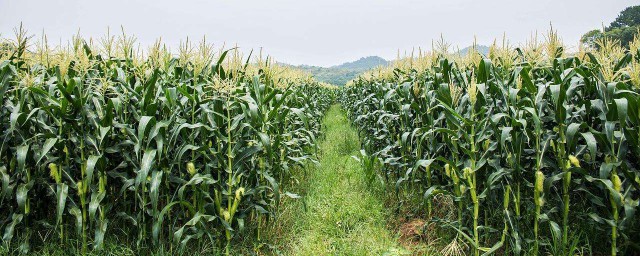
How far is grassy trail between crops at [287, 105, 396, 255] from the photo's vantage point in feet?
11.3

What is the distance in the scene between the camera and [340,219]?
406cm

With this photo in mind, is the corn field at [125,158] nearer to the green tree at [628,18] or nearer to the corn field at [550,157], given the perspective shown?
the corn field at [550,157]

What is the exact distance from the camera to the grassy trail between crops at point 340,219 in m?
3.46

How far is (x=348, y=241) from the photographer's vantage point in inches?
141

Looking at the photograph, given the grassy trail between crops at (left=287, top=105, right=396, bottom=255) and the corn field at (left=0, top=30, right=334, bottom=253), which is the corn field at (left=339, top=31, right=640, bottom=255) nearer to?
the grassy trail between crops at (left=287, top=105, right=396, bottom=255)

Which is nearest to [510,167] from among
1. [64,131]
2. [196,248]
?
[196,248]

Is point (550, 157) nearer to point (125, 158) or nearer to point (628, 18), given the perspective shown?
point (125, 158)

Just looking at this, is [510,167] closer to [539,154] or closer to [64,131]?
[539,154]

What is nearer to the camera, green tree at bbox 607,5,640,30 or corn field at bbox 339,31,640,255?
corn field at bbox 339,31,640,255

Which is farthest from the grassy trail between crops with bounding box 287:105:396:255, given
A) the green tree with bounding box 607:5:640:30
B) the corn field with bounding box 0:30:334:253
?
the green tree with bounding box 607:5:640:30

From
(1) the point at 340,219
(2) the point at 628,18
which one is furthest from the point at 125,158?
(2) the point at 628,18

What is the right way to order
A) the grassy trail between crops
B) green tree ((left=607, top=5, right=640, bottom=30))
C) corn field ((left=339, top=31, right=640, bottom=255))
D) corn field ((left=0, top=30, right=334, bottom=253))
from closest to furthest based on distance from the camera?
1. corn field ((left=339, top=31, right=640, bottom=255))
2. corn field ((left=0, top=30, right=334, bottom=253))
3. the grassy trail between crops
4. green tree ((left=607, top=5, right=640, bottom=30))

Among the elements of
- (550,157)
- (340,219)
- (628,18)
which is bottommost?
(340,219)

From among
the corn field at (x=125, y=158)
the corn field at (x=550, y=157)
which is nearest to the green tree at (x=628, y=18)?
the corn field at (x=550, y=157)
